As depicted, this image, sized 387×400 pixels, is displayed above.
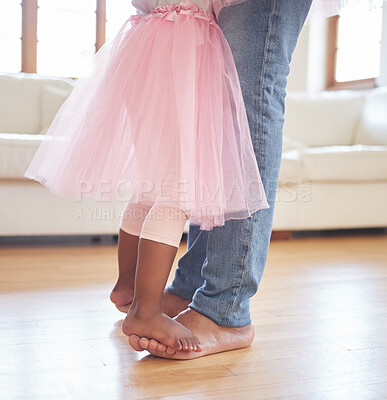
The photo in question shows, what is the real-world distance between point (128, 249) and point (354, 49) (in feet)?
12.0

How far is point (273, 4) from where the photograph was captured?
0.95 m

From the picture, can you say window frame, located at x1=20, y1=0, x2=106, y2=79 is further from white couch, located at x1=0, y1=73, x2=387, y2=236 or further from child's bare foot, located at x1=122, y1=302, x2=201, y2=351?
child's bare foot, located at x1=122, y1=302, x2=201, y2=351

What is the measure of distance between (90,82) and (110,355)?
0.54 m

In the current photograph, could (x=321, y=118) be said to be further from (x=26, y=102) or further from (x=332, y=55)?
(x=26, y=102)

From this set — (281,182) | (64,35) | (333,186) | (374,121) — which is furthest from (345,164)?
(64,35)

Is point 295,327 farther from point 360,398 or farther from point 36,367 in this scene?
point 36,367

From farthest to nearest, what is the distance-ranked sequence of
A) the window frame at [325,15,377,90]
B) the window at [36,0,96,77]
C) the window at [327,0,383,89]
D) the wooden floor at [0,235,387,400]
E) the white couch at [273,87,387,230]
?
the window frame at [325,15,377,90] < the window at [327,0,383,89] < the window at [36,0,96,77] < the white couch at [273,87,387,230] < the wooden floor at [0,235,387,400]

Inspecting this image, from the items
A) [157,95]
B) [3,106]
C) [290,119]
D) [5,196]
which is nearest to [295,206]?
[290,119]

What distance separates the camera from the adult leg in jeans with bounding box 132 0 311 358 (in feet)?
3.14

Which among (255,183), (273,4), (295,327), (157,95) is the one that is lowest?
(295,327)

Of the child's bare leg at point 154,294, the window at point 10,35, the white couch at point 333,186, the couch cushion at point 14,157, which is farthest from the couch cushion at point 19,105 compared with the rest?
the child's bare leg at point 154,294

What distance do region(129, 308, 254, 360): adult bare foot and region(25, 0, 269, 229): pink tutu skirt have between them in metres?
0.20

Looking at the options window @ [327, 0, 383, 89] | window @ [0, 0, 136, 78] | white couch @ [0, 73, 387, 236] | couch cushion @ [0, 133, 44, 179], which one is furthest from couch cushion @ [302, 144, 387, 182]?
window @ [0, 0, 136, 78]

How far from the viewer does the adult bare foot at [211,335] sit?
99 centimetres
